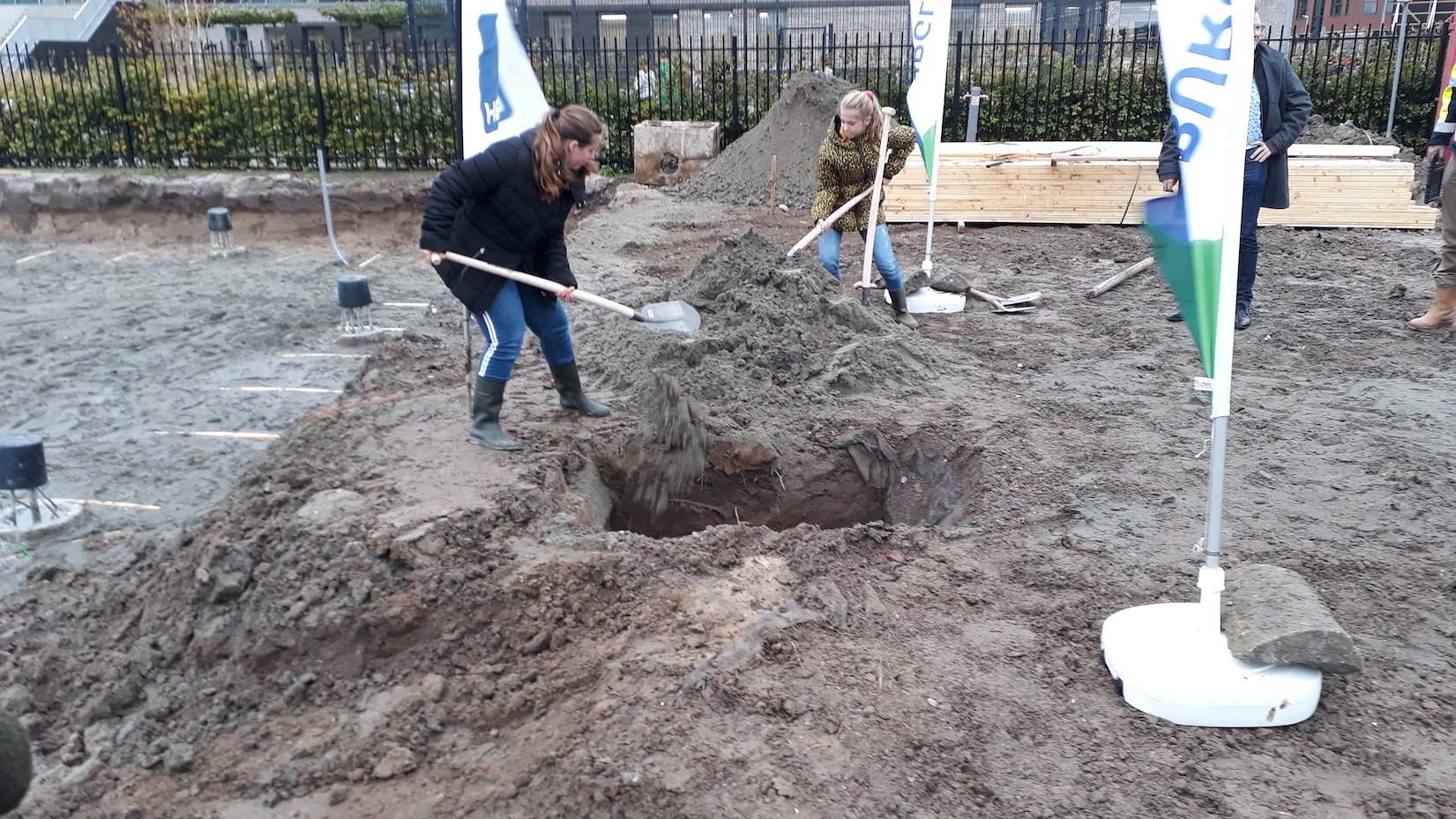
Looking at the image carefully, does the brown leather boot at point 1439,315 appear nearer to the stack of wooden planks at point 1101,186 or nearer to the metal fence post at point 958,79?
the stack of wooden planks at point 1101,186

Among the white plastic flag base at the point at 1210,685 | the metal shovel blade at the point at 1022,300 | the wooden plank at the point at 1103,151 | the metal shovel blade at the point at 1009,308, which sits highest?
the wooden plank at the point at 1103,151

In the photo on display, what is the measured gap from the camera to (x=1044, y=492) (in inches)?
169

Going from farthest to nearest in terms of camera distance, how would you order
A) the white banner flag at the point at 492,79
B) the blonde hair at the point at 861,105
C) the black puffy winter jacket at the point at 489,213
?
the blonde hair at the point at 861,105 < the white banner flag at the point at 492,79 < the black puffy winter jacket at the point at 489,213

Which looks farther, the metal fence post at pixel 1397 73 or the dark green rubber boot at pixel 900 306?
the metal fence post at pixel 1397 73

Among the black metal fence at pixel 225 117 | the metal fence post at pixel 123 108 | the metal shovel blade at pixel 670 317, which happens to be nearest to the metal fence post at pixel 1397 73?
the metal shovel blade at pixel 670 317

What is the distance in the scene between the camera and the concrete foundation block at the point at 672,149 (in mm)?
13711

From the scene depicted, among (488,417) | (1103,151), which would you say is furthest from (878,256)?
(1103,151)

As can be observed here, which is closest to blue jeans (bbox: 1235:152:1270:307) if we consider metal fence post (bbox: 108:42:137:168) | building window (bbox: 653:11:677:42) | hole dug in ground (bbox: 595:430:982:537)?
hole dug in ground (bbox: 595:430:982:537)

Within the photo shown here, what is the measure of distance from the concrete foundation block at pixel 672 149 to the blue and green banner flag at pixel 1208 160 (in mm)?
11542

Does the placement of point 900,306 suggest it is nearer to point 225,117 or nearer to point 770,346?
point 770,346

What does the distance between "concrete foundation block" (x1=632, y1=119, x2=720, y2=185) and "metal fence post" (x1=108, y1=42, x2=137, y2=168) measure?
733 centimetres

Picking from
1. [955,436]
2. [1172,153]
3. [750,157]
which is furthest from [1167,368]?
[750,157]

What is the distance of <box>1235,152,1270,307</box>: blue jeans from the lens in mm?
6145

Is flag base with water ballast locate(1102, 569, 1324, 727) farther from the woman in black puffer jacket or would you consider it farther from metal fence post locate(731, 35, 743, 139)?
metal fence post locate(731, 35, 743, 139)
